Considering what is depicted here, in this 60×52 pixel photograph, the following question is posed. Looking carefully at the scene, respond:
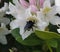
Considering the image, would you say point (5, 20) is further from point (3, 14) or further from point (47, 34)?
point (47, 34)

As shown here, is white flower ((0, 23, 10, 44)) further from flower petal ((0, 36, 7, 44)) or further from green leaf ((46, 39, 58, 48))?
green leaf ((46, 39, 58, 48))

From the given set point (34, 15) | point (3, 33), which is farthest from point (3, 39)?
point (34, 15)

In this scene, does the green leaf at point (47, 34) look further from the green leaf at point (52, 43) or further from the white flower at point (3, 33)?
the white flower at point (3, 33)

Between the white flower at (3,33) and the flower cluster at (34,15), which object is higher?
the flower cluster at (34,15)

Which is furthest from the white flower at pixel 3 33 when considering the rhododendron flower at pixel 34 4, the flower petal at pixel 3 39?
the rhododendron flower at pixel 34 4

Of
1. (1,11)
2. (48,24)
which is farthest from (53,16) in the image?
(1,11)

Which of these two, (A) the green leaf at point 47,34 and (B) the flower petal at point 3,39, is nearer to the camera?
(A) the green leaf at point 47,34

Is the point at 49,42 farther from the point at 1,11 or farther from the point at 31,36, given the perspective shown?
the point at 1,11

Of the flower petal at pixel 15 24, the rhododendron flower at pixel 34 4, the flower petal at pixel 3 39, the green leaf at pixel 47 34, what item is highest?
the rhododendron flower at pixel 34 4


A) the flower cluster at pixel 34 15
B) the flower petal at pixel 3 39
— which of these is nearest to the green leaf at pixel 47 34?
the flower cluster at pixel 34 15
